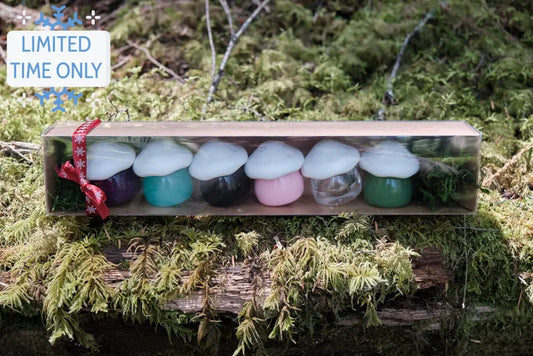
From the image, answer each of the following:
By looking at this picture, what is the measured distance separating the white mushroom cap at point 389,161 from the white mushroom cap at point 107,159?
3.41ft

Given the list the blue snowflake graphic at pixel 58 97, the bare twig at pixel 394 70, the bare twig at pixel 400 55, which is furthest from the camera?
the bare twig at pixel 400 55

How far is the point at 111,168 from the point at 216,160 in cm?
46

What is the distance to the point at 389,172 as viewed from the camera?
2.17 m

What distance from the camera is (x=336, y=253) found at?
2121 mm

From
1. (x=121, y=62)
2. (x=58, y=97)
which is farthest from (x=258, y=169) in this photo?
(x=121, y=62)

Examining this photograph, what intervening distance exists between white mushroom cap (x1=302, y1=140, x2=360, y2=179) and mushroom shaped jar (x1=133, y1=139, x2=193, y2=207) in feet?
1.76

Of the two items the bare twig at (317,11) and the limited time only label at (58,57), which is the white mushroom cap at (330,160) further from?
the bare twig at (317,11)

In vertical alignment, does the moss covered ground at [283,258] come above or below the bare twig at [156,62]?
below

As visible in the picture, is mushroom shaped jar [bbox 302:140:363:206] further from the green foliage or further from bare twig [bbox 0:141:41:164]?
bare twig [bbox 0:141:41:164]

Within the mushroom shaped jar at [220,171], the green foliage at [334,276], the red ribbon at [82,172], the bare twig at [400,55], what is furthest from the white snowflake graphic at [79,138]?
the bare twig at [400,55]

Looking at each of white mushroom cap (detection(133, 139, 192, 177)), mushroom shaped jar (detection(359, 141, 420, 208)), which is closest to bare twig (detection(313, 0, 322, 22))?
mushroom shaped jar (detection(359, 141, 420, 208))

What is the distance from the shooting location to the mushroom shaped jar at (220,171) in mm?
2180

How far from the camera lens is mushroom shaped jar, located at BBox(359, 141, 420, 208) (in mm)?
2182

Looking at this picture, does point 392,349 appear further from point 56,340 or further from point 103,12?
point 103,12
